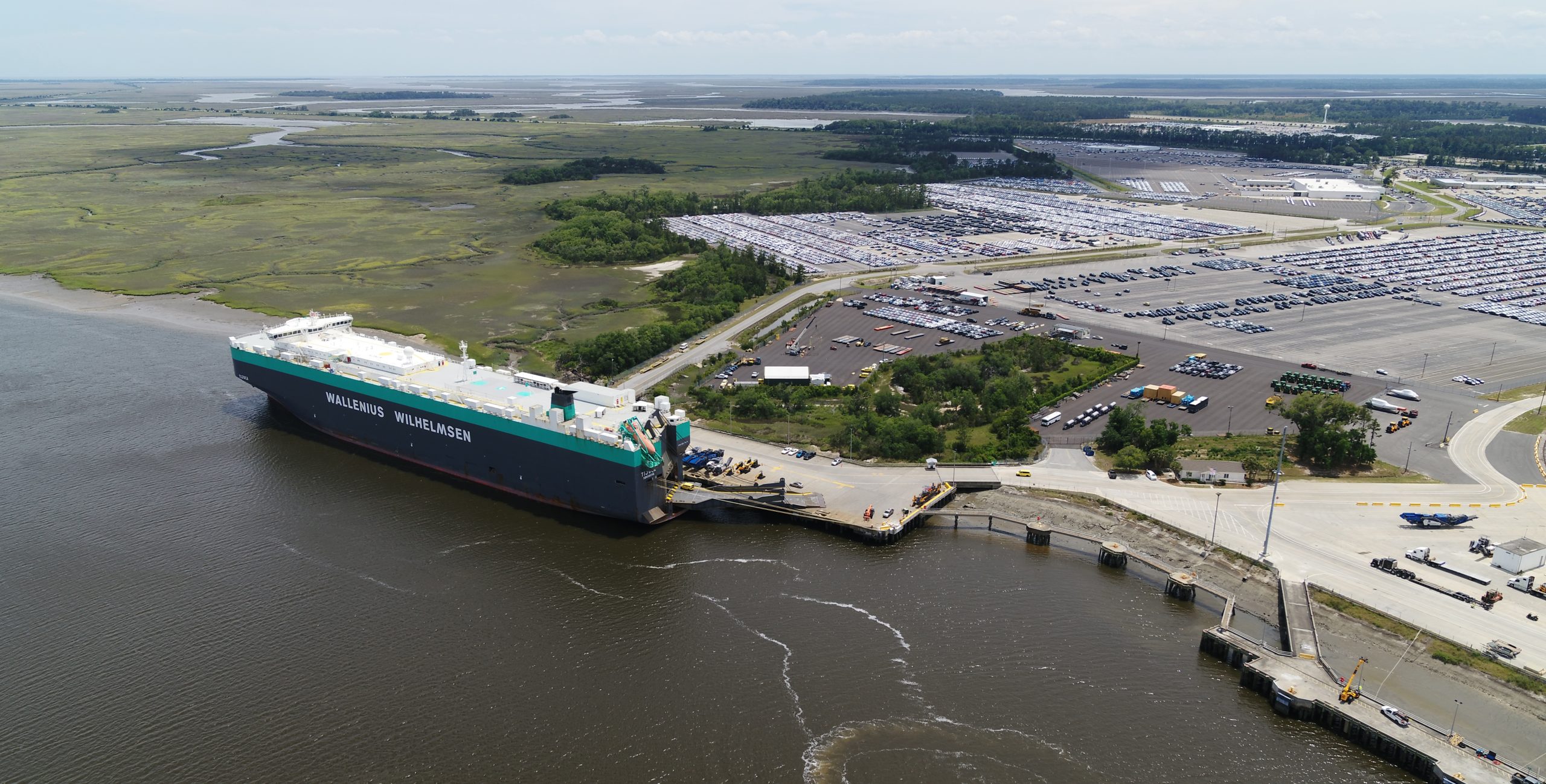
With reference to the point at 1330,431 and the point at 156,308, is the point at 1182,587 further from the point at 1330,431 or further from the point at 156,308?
the point at 156,308

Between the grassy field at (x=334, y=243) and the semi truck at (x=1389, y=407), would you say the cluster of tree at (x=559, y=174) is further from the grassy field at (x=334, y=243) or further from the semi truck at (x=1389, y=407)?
the semi truck at (x=1389, y=407)

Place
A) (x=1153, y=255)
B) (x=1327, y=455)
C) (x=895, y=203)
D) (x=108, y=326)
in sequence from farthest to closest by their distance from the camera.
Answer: (x=895, y=203)
(x=1153, y=255)
(x=108, y=326)
(x=1327, y=455)

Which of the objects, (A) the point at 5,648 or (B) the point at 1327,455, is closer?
(A) the point at 5,648

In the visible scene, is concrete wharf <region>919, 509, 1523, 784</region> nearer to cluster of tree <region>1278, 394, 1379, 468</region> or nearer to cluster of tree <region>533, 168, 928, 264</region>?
cluster of tree <region>1278, 394, 1379, 468</region>

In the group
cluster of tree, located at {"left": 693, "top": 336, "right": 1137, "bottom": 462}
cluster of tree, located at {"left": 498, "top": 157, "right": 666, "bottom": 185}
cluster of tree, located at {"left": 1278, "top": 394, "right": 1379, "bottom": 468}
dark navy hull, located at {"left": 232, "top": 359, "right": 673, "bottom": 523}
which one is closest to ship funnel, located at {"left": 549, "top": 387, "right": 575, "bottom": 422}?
dark navy hull, located at {"left": 232, "top": 359, "right": 673, "bottom": 523}

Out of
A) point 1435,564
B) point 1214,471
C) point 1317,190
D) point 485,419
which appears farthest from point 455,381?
point 1317,190

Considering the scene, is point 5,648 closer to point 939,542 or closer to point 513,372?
point 513,372

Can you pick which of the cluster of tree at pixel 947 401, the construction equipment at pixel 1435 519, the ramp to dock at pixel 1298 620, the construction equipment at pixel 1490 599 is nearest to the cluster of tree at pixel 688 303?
the cluster of tree at pixel 947 401

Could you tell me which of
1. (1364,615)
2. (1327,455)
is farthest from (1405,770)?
(1327,455)
